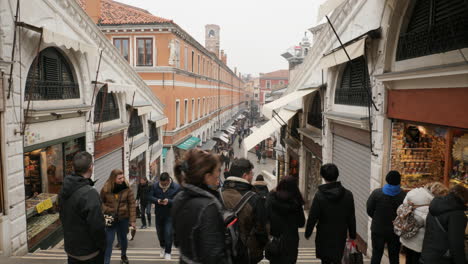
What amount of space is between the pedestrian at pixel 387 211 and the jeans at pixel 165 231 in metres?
3.22

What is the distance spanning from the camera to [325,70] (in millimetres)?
9891

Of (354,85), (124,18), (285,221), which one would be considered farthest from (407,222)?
(124,18)

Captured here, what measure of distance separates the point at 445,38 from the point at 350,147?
385 centimetres

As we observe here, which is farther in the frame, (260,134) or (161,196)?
(260,134)

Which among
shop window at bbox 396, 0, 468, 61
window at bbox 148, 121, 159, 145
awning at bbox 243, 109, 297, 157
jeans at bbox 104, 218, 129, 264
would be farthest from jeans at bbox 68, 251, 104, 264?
window at bbox 148, 121, 159, 145

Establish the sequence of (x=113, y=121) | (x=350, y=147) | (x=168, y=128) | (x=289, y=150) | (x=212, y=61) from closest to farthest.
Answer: (x=350, y=147) < (x=113, y=121) < (x=289, y=150) < (x=168, y=128) < (x=212, y=61)

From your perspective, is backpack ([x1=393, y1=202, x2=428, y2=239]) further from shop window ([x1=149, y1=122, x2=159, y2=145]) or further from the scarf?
shop window ([x1=149, y1=122, x2=159, y2=145])

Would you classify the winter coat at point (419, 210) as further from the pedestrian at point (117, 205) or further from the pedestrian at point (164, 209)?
the pedestrian at point (117, 205)

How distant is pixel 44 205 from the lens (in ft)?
23.2

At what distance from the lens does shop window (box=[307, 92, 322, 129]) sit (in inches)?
438

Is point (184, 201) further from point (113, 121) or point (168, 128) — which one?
point (168, 128)

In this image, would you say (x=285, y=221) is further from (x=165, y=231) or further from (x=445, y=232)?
(x=165, y=231)

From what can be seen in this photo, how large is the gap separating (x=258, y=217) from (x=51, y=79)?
20.9 ft

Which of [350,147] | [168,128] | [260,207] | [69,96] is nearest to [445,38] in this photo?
[260,207]
